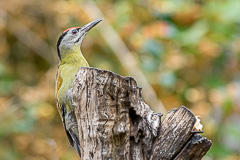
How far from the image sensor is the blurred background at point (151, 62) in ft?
21.4

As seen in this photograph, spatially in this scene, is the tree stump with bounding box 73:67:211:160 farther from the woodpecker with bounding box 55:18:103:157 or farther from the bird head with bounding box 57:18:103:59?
the bird head with bounding box 57:18:103:59

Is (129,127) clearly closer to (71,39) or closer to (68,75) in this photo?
(68,75)

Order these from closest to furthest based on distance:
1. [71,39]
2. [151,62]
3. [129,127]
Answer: [129,127] → [71,39] → [151,62]

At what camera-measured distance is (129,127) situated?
3361 mm

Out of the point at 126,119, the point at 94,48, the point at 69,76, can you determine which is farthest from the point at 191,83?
the point at 126,119

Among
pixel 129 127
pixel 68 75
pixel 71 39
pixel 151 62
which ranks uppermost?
pixel 151 62

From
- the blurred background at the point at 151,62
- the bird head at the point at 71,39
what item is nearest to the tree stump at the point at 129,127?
the bird head at the point at 71,39

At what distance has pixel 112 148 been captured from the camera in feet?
11.0

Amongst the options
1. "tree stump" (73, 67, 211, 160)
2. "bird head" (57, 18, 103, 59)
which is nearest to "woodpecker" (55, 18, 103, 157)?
"bird head" (57, 18, 103, 59)

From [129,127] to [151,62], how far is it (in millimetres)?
3339

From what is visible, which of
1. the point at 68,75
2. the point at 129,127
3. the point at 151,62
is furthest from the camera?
the point at 151,62

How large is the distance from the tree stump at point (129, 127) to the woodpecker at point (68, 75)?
4.39ft

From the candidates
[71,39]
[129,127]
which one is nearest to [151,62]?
[71,39]

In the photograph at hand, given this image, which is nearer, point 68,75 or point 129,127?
point 129,127
